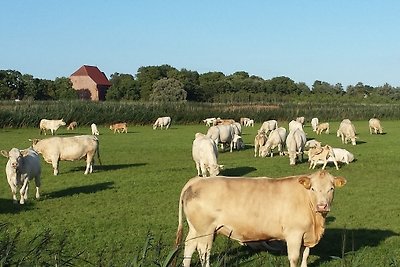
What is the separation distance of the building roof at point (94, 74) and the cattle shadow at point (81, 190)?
109 meters

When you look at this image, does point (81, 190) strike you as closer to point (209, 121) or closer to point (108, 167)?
point (108, 167)

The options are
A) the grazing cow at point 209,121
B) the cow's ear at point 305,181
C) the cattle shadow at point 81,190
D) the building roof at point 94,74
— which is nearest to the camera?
the cow's ear at point 305,181

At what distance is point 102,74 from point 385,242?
123 metres

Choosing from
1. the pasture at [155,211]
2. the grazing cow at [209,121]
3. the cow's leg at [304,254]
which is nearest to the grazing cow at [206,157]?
the pasture at [155,211]

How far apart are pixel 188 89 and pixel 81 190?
9733 cm

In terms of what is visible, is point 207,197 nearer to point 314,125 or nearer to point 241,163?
point 241,163

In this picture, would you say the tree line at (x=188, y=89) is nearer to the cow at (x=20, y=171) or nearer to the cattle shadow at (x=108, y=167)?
the cattle shadow at (x=108, y=167)

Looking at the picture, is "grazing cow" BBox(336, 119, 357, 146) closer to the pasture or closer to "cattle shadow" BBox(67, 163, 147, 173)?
the pasture

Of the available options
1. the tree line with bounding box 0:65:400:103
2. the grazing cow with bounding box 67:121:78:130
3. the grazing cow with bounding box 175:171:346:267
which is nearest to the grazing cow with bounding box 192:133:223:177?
the grazing cow with bounding box 175:171:346:267

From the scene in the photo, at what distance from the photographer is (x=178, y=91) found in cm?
10156

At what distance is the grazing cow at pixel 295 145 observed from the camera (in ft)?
75.0

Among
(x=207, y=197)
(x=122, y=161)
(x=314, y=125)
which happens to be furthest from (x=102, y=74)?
(x=207, y=197)

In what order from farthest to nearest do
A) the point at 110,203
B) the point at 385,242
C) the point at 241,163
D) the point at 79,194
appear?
1. the point at 241,163
2. the point at 79,194
3. the point at 110,203
4. the point at 385,242

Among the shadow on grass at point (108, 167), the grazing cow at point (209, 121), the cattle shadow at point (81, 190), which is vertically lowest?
the grazing cow at point (209, 121)
